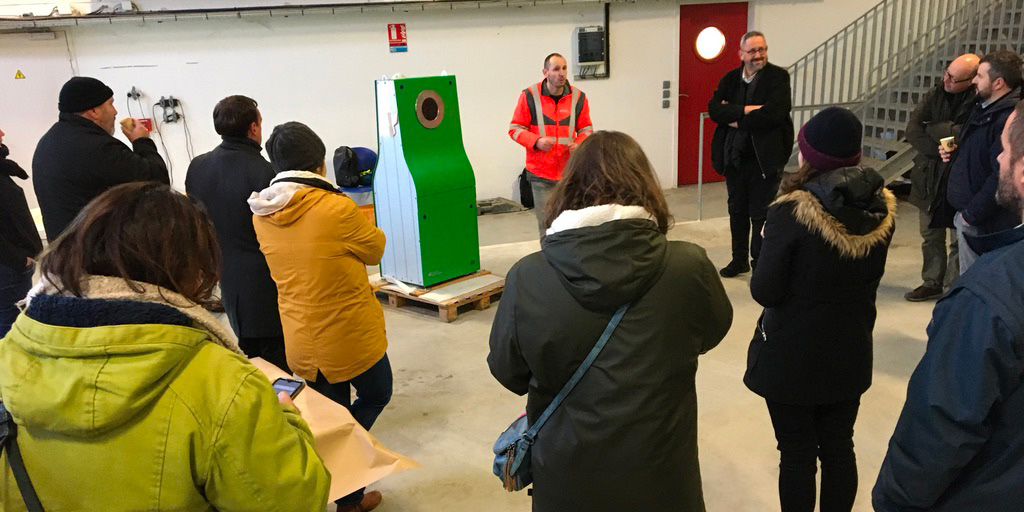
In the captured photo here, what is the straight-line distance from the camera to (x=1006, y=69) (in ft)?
10.6

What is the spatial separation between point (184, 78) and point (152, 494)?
6527 mm

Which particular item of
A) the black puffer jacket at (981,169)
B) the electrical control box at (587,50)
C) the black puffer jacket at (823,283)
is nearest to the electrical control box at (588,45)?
the electrical control box at (587,50)

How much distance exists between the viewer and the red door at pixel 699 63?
795 centimetres

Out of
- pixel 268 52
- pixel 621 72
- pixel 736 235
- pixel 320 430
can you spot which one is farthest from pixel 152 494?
pixel 621 72

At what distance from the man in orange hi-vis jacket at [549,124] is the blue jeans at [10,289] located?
285 centimetres

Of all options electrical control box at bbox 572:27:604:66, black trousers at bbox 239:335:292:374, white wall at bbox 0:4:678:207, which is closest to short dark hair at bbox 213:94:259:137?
black trousers at bbox 239:335:292:374

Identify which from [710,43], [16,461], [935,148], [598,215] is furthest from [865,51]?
[16,461]

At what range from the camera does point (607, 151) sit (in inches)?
61.2

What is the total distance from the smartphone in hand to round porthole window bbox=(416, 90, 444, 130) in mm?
2652

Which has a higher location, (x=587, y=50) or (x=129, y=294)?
(x=587, y=50)

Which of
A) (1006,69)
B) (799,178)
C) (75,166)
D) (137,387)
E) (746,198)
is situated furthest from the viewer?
(746,198)

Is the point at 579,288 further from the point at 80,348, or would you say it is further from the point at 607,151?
the point at 80,348

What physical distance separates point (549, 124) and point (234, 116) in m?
2.53

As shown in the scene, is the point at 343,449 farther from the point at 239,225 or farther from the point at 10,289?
the point at 10,289
